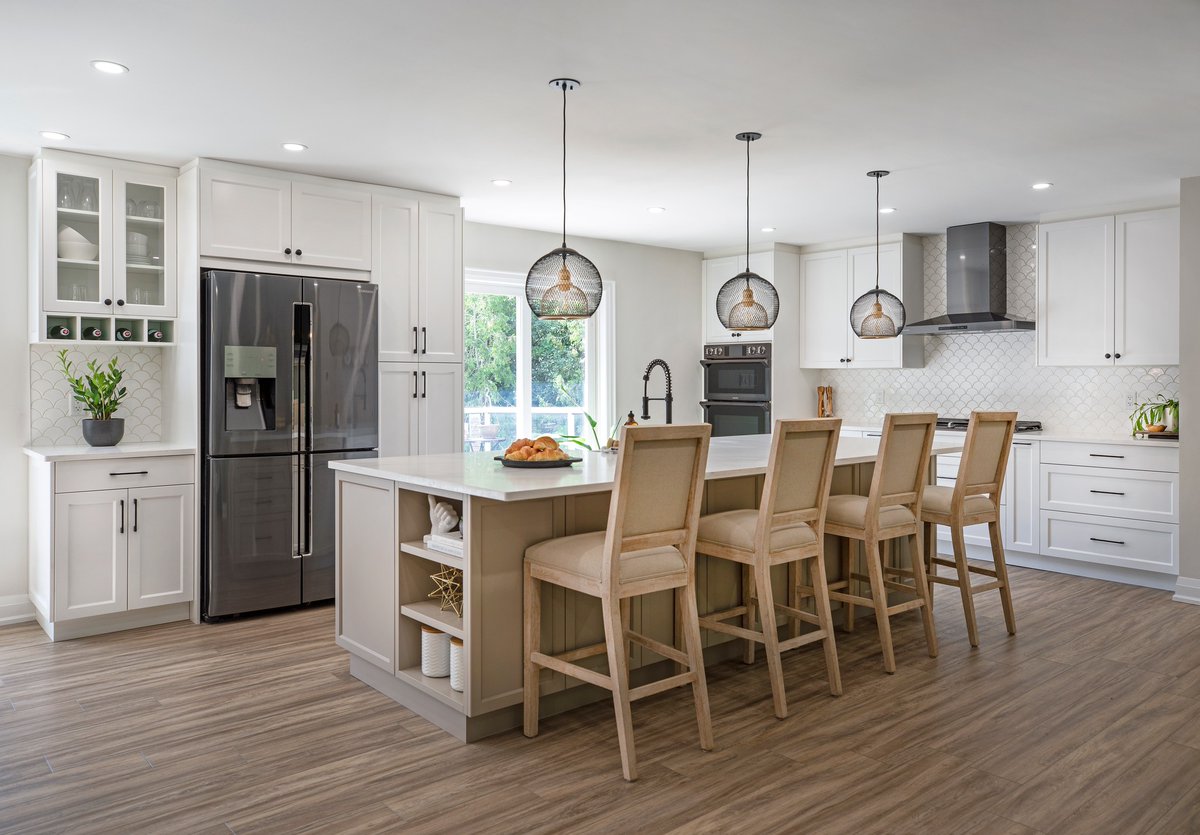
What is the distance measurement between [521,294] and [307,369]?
2316 millimetres

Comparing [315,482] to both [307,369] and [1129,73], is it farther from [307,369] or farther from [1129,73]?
[1129,73]

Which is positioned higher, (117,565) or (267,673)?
(117,565)

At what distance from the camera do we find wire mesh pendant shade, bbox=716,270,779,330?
13.8ft

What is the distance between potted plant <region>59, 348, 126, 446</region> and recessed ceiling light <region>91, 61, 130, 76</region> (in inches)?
69.9

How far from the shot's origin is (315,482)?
4660mm

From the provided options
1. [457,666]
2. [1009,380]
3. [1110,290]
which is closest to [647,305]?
[1009,380]

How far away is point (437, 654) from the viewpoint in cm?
308

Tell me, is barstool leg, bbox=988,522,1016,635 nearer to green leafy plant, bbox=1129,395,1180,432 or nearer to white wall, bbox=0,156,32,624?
green leafy plant, bbox=1129,395,1180,432

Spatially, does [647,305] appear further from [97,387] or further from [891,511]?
[97,387]

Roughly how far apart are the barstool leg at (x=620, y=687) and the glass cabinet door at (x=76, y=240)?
10.8 ft

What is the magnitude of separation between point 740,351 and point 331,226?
3661 millimetres

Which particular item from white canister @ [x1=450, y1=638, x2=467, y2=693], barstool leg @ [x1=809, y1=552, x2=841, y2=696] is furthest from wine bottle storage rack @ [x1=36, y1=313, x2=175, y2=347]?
barstool leg @ [x1=809, y1=552, x2=841, y2=696]

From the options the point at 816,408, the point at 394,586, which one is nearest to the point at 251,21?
the point at 394,586

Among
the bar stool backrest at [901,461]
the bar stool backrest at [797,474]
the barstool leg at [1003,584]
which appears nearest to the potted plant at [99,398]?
the bar stool backrest at [797,474]
